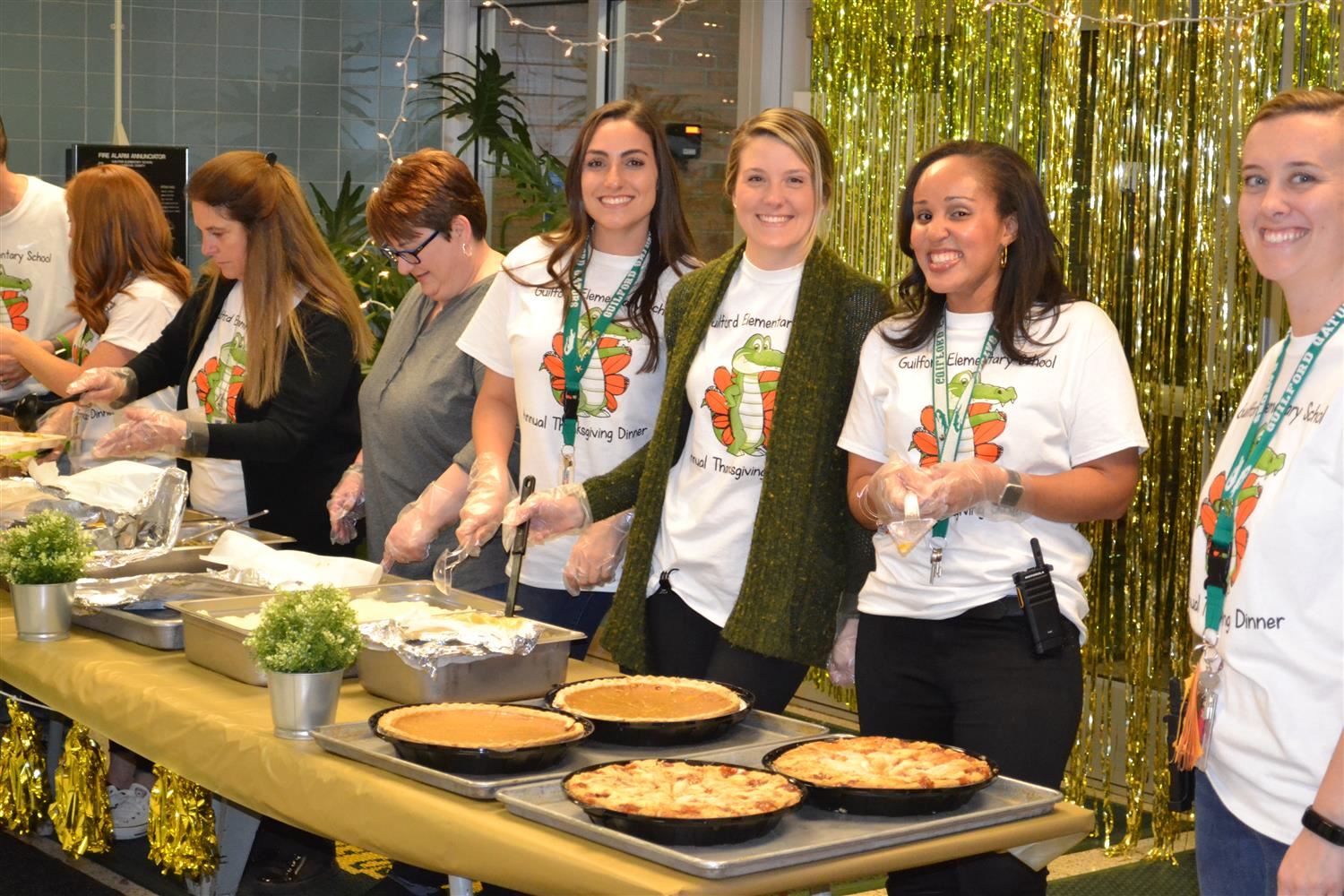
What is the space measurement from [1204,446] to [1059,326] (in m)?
1.61

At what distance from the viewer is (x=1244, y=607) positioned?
5.37 feet

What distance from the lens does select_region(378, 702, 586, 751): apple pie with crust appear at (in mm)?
1787

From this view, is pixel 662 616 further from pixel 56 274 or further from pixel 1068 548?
pixel 56 274

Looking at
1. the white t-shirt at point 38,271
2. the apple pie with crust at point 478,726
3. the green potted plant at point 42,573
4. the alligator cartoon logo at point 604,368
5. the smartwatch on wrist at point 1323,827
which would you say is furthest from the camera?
the white t-shirt at point 38,271

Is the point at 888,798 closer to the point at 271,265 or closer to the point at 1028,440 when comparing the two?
the point at 1028,440

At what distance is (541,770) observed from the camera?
180 cm

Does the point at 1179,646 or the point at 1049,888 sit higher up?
the point at 1179,646

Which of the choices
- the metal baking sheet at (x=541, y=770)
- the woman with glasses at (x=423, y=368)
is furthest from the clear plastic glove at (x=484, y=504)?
the metal baking sheet at (x=541, y=770)

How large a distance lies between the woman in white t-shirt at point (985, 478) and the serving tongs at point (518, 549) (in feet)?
1.68

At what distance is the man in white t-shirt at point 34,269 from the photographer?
4336mm

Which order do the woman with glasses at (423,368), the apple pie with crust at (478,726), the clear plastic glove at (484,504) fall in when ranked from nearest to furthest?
the apple pie with crust at (478,726)
the clear plastic glove at (484,504)
the woman with glasses at (423,368)

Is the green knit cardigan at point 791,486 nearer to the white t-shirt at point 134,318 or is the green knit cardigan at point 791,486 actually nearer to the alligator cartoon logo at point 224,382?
the alligator cartoon logo at point 224,382

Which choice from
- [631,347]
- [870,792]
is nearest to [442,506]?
[631,347]

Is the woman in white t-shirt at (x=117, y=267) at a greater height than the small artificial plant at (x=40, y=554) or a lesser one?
greater
